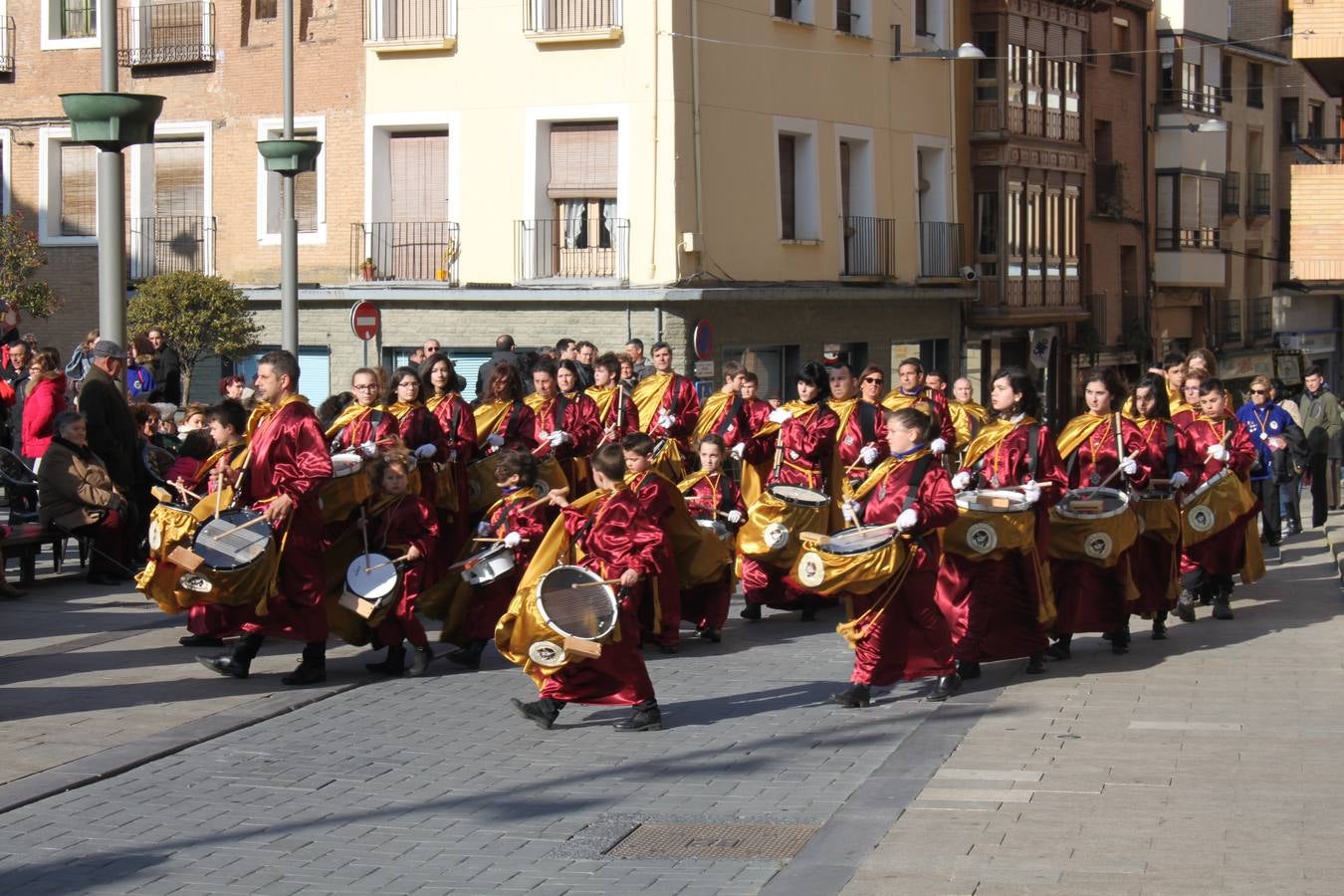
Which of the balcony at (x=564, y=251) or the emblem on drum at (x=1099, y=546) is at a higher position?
the balcony at (x=564, y=251)

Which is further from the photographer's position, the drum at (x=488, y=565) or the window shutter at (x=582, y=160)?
the window shutter at (x=582, y=160)

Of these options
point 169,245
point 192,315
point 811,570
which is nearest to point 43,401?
point 811,570

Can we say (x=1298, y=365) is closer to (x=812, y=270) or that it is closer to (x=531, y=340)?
(x=812, y=270)

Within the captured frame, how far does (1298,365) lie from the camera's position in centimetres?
2642

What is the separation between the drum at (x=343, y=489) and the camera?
11.3 metres

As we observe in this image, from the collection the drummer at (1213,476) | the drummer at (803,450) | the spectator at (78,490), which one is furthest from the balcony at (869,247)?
the spectator at (78,490)

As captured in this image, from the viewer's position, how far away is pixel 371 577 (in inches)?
441

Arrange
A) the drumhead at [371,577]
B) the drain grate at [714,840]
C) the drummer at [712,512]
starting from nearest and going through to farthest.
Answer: the drain grate at [714,840] → the drumhead at [371,577] → the drummer at [712,512]

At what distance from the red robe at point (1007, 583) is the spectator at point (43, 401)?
825 cm

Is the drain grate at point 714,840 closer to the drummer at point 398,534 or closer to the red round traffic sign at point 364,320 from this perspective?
the drummer at point 398,534

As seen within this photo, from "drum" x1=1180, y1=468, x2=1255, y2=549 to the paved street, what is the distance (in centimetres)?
180

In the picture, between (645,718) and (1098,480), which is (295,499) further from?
(1098,480)

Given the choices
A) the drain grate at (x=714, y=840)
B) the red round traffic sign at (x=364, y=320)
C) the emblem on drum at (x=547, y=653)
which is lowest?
the drain grate at (x=714, y=840)

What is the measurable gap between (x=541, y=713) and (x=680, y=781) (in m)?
1.33
